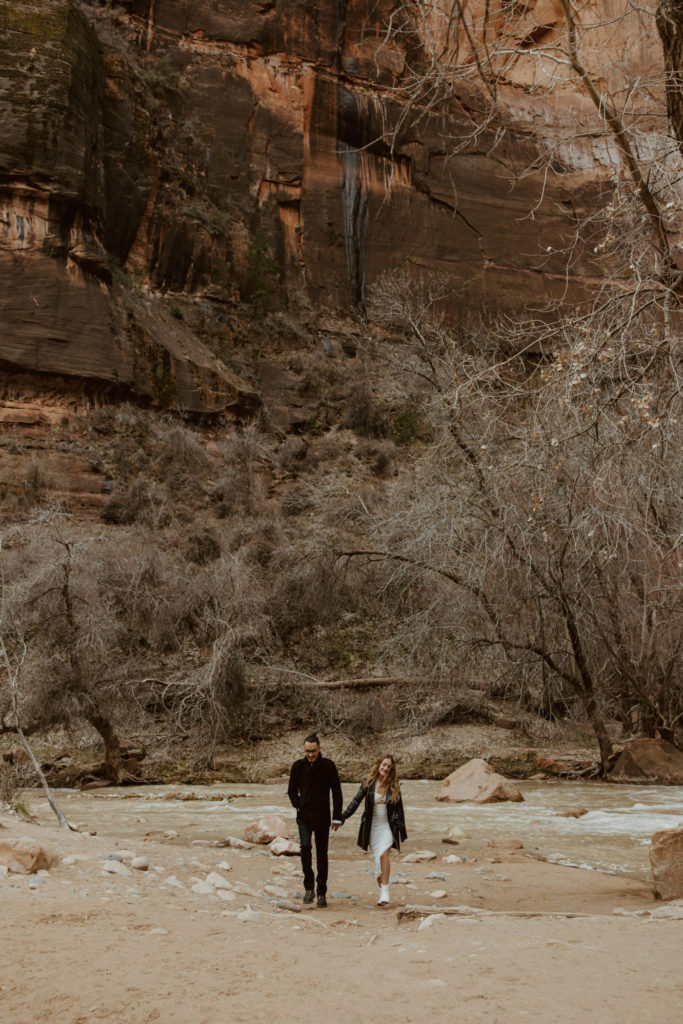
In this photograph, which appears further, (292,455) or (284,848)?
(292,455)

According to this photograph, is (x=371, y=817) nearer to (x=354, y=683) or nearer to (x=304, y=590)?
(x=354, y=683)

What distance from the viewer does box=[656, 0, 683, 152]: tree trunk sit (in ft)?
14.6

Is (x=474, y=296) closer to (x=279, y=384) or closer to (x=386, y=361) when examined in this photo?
(x=386, y=361)

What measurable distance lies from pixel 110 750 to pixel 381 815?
897 cm

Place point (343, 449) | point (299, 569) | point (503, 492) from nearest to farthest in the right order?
1. point (503, 492)
2. point (299, 569)
3. point (343, 449)

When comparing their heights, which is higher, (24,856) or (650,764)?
(24,856)

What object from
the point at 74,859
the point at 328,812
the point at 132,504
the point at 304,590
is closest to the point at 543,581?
the point at 304,590

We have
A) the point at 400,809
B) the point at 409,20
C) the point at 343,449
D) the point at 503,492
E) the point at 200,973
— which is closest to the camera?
the point at 200,973

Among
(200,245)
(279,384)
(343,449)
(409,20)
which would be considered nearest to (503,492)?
(409,20)

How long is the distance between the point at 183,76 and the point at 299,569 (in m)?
25.7

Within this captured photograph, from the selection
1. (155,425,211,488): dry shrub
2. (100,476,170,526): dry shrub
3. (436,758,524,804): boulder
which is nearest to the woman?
(436,758,524,804): boulder

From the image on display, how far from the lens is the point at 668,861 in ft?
20.0

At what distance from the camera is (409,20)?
4.64 metres

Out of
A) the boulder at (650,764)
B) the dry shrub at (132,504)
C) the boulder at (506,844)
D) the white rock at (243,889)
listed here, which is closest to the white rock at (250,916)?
the white rock at (243,889)
